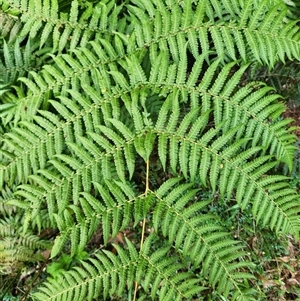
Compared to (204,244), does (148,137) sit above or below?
above

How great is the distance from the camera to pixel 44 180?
2543mm

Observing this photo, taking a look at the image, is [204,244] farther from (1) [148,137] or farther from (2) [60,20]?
(2) [60,20]

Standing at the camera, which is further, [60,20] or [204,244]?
[60,20]

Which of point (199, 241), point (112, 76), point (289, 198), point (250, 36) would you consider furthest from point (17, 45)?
point (289, 198)


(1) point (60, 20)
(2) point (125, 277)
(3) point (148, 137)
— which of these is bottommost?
(2) point (125, 277)

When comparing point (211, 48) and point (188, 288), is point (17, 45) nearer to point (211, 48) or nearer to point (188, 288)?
point (211, 48)

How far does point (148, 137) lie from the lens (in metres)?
2.48

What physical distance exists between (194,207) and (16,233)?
1.41 meters

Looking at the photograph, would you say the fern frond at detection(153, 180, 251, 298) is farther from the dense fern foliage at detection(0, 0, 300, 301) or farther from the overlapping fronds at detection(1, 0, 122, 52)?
the overlapping fronds at detection(1, 0, 122, 52)

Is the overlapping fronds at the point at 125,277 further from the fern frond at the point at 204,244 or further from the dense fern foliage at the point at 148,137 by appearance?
the fern frond at the point at 204,244

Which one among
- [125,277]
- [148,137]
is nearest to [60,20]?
[148,137]

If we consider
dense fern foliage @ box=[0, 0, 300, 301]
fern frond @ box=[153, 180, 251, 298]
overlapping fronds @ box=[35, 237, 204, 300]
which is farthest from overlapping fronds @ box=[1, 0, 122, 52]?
overlapping fronds @ box=[35, 237, 204, 300]

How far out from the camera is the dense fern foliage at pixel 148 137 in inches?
95.3

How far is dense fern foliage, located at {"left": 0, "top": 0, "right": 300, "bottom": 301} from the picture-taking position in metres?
2.42
